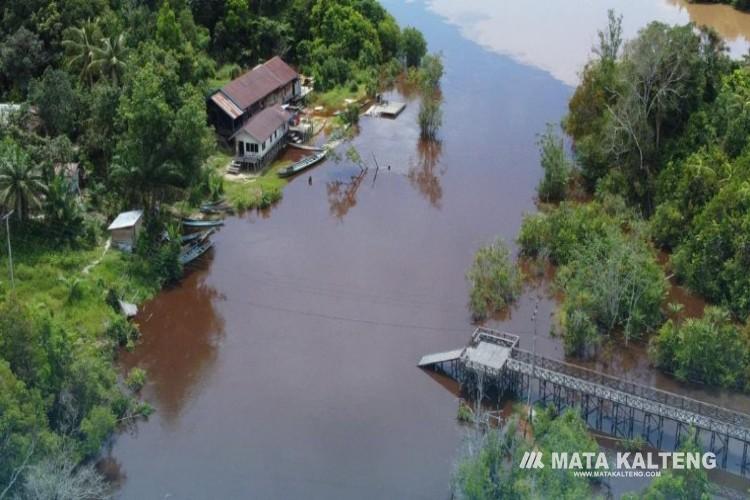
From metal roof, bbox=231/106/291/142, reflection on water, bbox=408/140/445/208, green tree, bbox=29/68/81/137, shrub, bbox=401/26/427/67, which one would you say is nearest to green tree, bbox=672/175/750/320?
reflection on water, bbox=408/140/445/208

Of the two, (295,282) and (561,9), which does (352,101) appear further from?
(561,9)

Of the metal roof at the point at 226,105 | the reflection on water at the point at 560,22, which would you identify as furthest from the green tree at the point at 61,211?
the reflection on water at the point at 560,22

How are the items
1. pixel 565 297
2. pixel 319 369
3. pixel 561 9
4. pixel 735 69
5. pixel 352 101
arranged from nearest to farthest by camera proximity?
pixel 319 369 → pixel 565 297 → pixel 735 69 → pixel 352 101 → pixel 561 9

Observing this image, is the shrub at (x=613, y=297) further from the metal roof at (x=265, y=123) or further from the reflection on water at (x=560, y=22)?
the reflection on water at (x=560, y=22)

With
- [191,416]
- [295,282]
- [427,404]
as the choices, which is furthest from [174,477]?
[295,282]

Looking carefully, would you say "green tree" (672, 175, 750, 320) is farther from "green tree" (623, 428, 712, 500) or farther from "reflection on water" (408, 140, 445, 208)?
"green tree" (623, 428, 712, 500)

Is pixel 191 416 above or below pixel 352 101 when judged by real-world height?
below
